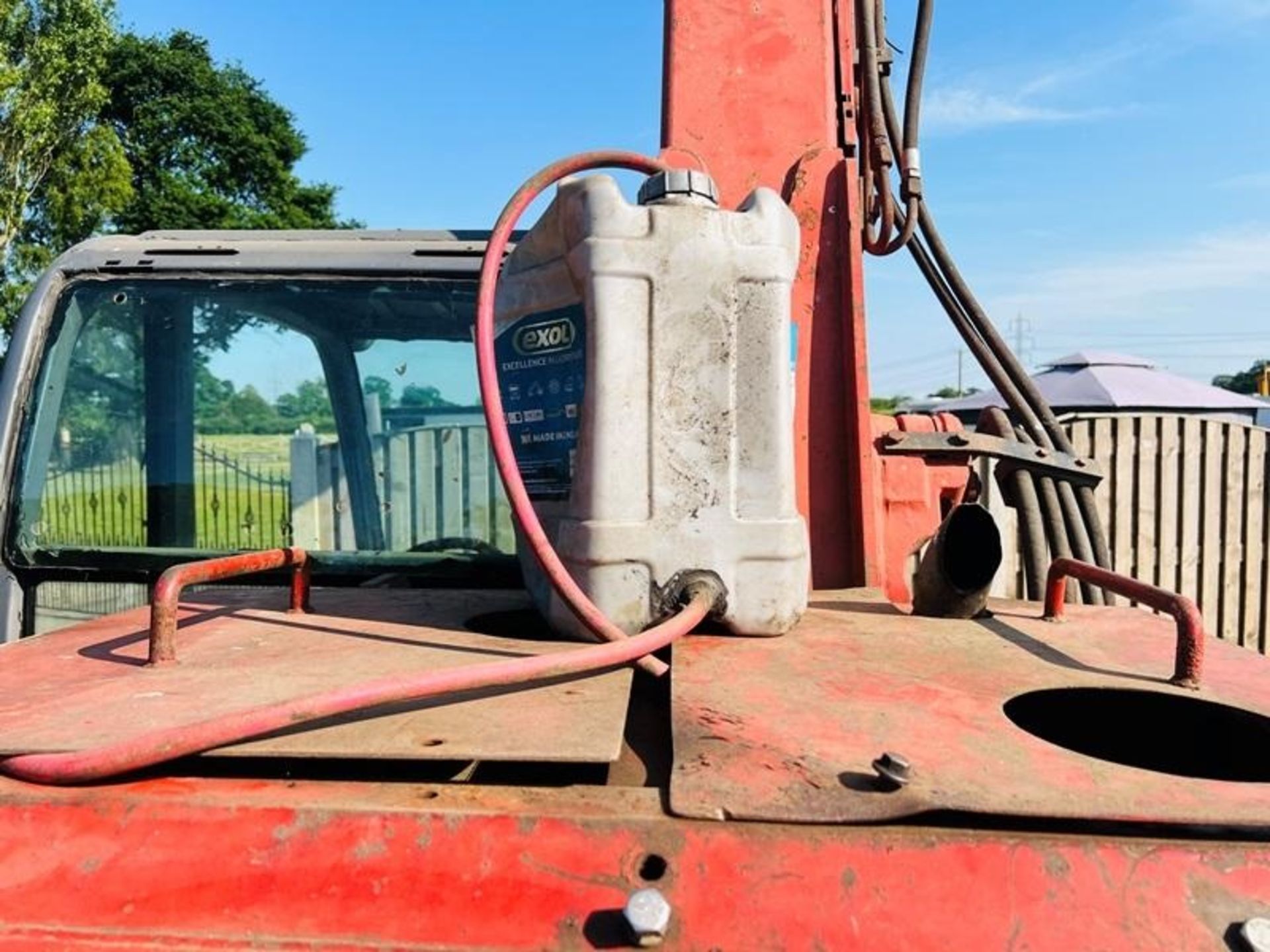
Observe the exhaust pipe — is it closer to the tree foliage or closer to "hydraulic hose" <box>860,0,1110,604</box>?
"hydraulic hose" <box>860,0,1110,604</box>

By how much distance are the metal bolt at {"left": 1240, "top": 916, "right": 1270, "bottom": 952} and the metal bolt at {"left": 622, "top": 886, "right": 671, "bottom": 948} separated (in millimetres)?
533

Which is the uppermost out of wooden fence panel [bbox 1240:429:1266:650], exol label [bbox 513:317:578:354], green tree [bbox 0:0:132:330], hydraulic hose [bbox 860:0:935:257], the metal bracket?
green tree [bbox 0:0:132:330]

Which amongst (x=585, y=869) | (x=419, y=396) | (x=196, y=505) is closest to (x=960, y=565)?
(x=585, y=869)

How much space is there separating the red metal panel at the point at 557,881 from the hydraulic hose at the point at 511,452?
0.47 m

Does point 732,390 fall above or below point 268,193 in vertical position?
below

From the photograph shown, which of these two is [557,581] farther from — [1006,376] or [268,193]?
[268,193]

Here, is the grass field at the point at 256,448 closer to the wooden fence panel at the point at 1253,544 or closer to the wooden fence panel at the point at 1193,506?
the wooden fence panel at the point at 1193,506

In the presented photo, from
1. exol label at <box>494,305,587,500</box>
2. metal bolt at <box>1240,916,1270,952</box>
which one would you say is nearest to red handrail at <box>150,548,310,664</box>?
exol label at <box>494,305,587,500</box>

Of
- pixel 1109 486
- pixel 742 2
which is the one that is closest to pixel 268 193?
pixel 1109 486

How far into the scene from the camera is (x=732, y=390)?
1633 mm

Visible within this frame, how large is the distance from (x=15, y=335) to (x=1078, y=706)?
7.70 feet

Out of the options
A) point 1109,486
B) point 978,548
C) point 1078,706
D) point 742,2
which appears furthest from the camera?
point 1109,486

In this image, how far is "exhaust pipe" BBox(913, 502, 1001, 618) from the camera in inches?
72.6

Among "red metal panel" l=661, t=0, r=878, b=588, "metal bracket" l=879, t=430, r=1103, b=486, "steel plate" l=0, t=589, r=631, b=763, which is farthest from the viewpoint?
"red metal panel" l=661, t=0, r=878, b=588
